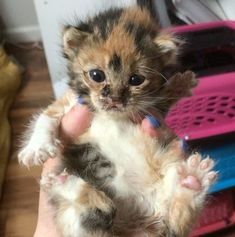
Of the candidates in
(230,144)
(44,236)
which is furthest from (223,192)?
(44,236)

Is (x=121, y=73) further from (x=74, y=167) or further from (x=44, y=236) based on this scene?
(x=44, y=236)

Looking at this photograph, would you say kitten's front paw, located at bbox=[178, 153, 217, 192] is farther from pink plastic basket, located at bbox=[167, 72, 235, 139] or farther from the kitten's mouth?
pink plastic basket, located at bbox=[167, 72, 235, 139]

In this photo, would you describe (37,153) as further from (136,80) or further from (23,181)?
(23,181)

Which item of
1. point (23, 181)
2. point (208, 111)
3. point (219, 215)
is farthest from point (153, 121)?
point (23, 181)

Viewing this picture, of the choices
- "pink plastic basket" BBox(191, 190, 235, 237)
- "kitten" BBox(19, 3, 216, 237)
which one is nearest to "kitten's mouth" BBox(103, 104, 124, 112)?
"kitten" BBox(19, 3, 216, 237)

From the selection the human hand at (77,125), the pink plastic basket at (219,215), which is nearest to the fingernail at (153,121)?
the human hand at (77,125)

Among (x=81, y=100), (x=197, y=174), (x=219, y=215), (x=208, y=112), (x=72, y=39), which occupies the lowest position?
(x=219, y=215)
